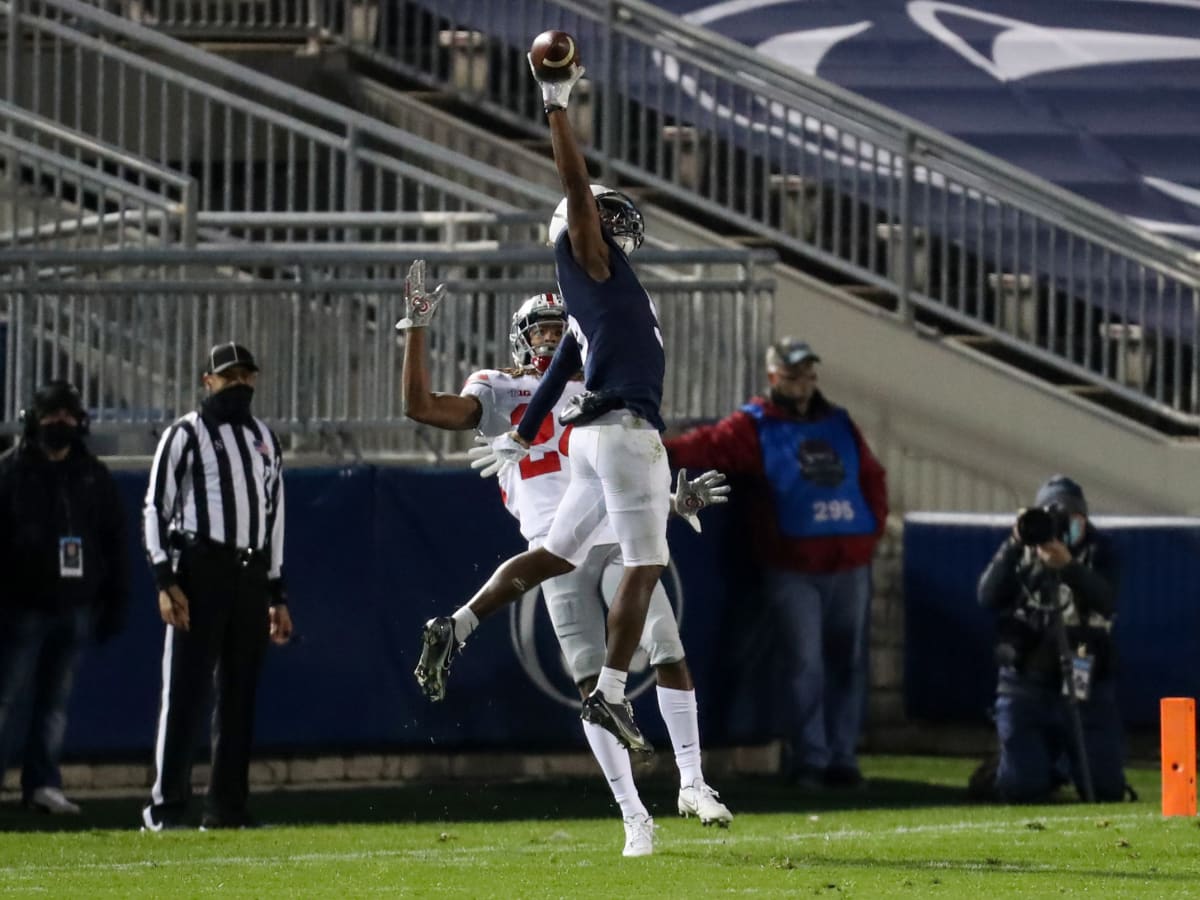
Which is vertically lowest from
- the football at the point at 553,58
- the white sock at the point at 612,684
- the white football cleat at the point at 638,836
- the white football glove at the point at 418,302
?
the white football cleat at the point at 638,836

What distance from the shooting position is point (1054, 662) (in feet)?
37.7

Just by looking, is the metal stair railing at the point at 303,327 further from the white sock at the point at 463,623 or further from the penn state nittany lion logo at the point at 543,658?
the white sock at the point at 463,623

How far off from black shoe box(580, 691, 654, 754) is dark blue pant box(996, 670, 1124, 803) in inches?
140

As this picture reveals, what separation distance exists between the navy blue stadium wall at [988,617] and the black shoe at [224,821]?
14.2 feet

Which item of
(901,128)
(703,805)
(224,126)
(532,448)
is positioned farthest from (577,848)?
(224,126)

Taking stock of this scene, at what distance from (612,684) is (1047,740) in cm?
384

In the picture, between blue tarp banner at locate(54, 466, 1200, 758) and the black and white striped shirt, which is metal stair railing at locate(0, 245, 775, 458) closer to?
blue tarp banner at locate(54, 466, 1200, 758)

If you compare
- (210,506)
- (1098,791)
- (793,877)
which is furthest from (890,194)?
(793,877)

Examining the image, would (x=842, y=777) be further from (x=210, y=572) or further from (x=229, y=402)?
(x=229, y=402)

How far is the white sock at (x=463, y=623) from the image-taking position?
333 inches

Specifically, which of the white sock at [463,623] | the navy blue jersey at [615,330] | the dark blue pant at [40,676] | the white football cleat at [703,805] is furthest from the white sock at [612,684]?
the dark blue pant at [40,676]

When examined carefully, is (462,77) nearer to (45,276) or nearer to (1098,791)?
(45,276)

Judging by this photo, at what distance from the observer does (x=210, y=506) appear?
34.1 feet

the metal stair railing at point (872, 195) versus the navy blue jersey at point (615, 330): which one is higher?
the metal stair railing at point (872, 195)
